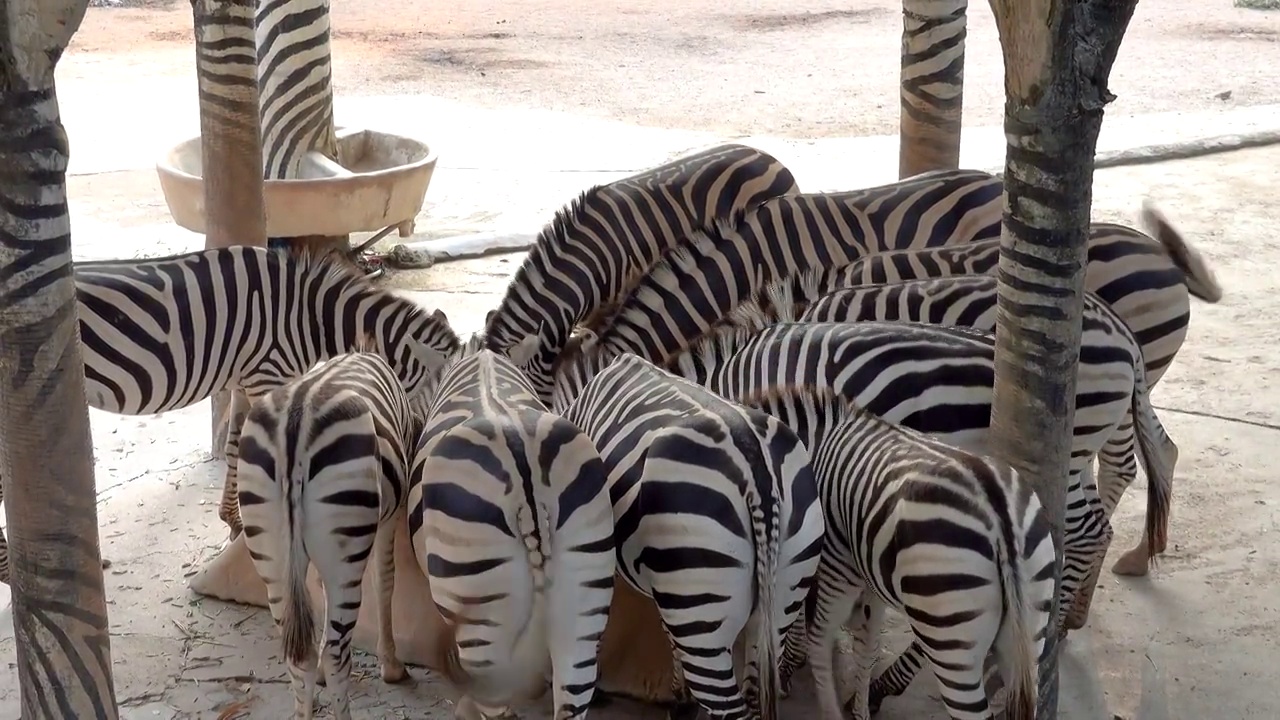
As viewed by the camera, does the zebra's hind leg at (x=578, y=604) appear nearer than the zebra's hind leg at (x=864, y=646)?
Yes

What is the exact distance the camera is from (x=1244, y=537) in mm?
5332

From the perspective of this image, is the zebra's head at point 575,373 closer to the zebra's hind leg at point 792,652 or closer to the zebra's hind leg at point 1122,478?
the zebra's hind leg at point 792,652

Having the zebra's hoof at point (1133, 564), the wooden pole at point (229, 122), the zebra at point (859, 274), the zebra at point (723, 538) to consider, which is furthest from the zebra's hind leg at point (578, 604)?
the wooden pole at point (229, 122)

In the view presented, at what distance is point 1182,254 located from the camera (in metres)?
5.10

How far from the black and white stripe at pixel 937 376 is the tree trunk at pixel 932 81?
96.5 inches

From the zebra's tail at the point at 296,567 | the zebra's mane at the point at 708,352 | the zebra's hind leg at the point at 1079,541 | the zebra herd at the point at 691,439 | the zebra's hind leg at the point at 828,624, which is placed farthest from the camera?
the zebra's mane at the point at 708,352

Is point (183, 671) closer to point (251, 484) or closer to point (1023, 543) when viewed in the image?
point (251, 484)

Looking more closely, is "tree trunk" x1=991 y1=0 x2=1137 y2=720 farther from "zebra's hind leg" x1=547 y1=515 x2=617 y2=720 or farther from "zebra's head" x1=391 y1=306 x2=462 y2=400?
"zebra's head" x1=391 y1=306 x2=462 y2=400

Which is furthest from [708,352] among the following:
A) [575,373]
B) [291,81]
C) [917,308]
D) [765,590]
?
[291,81]

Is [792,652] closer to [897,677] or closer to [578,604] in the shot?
[897,677]

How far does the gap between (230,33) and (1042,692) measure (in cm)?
422

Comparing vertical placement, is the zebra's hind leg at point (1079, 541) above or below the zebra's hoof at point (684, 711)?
above

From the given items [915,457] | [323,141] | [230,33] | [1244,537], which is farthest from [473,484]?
[323,141]

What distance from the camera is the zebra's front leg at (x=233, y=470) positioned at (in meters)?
5.00
